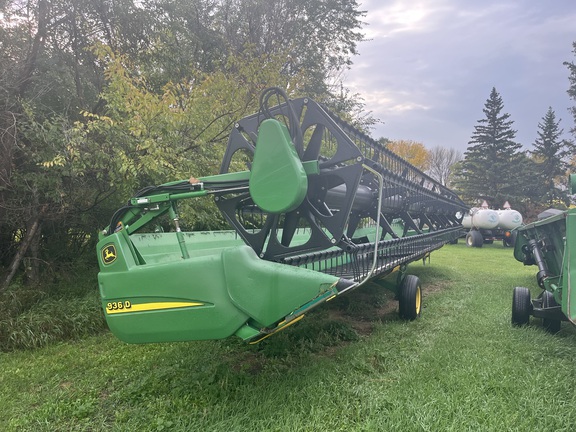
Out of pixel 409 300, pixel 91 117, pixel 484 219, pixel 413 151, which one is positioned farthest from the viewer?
pixel 413 151

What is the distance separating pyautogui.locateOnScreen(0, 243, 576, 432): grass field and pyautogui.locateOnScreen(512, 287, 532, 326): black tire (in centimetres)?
21

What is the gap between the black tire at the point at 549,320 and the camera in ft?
15.3

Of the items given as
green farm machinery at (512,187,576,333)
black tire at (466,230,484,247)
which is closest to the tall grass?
green farm machinery at (512,187,576,333)

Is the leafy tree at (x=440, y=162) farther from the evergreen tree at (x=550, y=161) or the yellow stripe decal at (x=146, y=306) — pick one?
the yellow stripe decal at (x=146, y=306)

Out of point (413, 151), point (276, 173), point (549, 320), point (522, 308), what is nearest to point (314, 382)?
point (276, 173)

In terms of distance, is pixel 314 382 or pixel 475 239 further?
pixel 475 239

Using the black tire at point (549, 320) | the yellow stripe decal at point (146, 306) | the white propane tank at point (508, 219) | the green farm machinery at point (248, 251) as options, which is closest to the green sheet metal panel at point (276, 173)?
the green farm machinery at point (248, 251)

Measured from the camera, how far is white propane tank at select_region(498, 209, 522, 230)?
846 inches

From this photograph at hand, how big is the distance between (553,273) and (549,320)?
1.19 metres

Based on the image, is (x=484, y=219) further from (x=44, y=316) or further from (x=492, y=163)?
(x=44, y=316)

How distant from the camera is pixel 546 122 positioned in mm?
32656

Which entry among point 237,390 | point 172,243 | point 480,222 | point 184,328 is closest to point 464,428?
point 237,390

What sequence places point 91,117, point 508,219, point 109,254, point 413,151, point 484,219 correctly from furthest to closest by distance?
point 413,151 → point 484,219 → point 508,219 → point 91,117 → point 109,254

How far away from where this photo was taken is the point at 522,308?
4980mm
